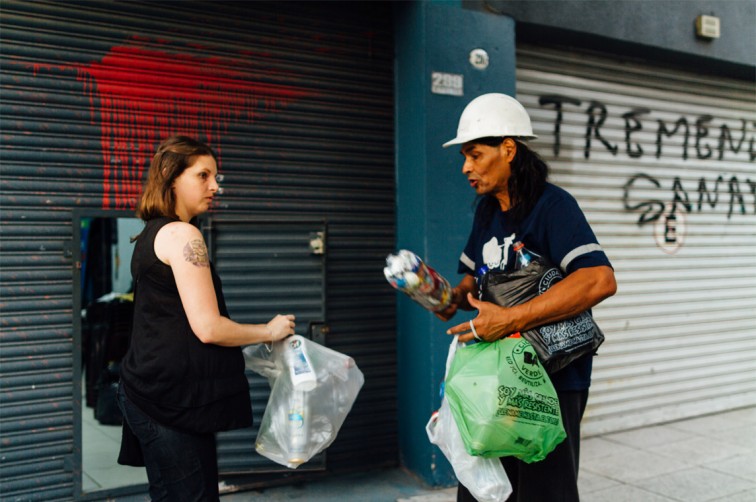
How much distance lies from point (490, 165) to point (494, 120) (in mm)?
169

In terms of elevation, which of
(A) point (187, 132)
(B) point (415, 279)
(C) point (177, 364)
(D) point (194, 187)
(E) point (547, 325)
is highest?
(A) point (187, 132)

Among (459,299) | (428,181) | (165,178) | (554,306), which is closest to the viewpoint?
(554,306)

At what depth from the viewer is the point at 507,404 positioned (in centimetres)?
231

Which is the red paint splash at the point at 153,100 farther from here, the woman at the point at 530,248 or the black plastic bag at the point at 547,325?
the black plastic bag at the point at 547,325

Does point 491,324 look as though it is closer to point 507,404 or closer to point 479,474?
point 507,404

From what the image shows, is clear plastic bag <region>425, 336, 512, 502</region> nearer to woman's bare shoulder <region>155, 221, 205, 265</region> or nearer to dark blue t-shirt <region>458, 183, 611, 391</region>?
dark blue t-shirt <region>458, 183, 611, 391</region>

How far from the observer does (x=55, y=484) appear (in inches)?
156

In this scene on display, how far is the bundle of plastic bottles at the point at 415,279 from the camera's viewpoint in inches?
101

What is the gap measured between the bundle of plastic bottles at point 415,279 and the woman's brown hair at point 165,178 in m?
0.84

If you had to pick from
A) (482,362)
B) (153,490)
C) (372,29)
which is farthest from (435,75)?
(153,490)

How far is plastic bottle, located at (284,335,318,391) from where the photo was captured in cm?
281

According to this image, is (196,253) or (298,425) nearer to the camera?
(196,253)

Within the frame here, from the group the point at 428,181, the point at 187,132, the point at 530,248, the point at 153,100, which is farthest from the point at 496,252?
the point at 153,100

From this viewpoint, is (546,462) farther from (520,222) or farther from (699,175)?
(699,175)
